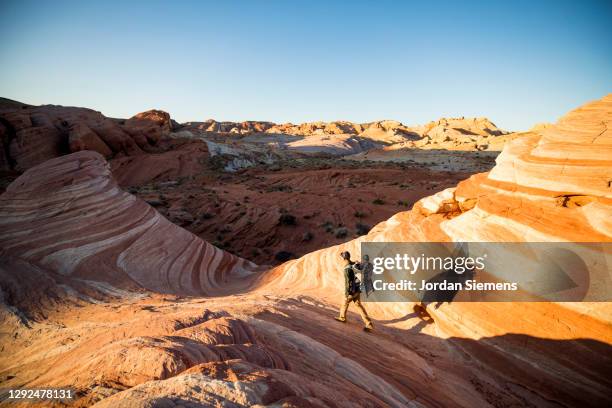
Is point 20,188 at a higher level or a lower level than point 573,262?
higher

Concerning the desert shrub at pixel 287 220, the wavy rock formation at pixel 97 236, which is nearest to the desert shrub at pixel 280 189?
the desert shrub at pixel 287 220

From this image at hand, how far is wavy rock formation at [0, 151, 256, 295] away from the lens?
8.07 m

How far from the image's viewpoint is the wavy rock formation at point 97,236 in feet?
26.5

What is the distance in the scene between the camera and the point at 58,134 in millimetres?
35500

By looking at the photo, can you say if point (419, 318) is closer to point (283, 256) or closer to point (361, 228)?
point (283, 256)

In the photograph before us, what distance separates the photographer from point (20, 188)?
937 centimetres

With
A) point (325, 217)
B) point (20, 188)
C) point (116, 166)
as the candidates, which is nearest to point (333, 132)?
point (116, 166)

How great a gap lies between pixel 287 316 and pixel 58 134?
134ft

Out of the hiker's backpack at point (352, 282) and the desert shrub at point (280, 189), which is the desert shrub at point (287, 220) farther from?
the hiker's backpack at point (352, 282)

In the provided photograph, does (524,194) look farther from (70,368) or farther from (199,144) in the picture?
(199,144)

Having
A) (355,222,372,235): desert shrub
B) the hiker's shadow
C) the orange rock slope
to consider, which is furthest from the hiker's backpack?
(355,222,372,235): desert shrub

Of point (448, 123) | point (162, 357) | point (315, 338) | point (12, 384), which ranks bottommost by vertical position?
point (315, 338)

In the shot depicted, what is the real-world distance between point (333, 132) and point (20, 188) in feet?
292

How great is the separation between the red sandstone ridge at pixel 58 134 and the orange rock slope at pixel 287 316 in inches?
1150
